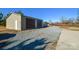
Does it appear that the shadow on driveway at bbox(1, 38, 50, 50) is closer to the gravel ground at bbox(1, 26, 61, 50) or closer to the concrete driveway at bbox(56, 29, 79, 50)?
the gravel ground at bbox(1, 26, 61, 50)

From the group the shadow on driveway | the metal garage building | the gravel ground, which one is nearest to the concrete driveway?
the gravel ground

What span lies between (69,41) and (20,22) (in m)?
0.78

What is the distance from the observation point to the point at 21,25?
322cm

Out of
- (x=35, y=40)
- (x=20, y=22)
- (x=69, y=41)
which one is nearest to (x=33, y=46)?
(x=35, y=40)

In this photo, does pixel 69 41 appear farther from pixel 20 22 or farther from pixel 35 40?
pixel 20 22

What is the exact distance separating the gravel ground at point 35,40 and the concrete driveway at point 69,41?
74 millimetres

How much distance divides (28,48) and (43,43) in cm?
23

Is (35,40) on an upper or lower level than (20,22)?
lower

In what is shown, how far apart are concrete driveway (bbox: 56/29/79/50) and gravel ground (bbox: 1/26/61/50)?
74 millimetres

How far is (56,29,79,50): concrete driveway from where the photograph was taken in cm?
309

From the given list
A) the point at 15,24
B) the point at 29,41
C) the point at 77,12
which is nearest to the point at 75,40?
the point at 77,12

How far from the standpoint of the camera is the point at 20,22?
3217 millimetres

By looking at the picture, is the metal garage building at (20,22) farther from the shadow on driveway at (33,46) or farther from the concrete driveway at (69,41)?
the concrete driveway at (69,41)
